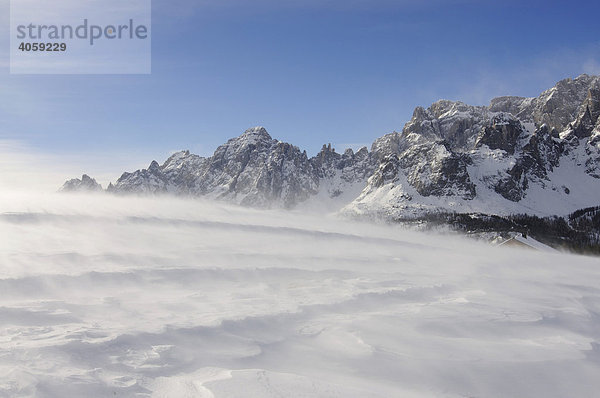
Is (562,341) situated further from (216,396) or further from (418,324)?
(216,396)

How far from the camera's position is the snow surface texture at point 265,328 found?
35.2 feet

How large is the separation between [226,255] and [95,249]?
301 inches

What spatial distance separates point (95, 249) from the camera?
24.6 metres

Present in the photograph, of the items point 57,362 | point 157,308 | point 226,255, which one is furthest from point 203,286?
point 57,362

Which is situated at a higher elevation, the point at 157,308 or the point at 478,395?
the point at 157,308

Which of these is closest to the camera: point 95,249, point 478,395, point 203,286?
point 478,395

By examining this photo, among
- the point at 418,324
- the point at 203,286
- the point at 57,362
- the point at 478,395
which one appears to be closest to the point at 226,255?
the point at 203,286

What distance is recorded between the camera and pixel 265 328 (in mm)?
14555

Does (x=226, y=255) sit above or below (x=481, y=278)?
above

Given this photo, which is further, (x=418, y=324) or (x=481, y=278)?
(x=481, y=278)

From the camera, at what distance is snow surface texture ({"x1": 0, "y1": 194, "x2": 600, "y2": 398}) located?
1074cm

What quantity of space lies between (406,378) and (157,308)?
911 centimetres

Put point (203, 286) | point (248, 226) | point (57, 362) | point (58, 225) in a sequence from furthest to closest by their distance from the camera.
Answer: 1. point (248, 226)
2. point (58, 225)
3. point (203, 286)
4. point (57, 362)

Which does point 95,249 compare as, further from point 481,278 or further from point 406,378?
point 481,278
